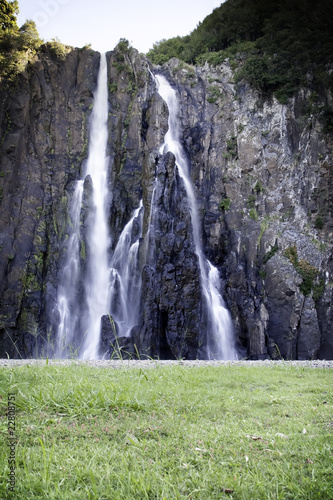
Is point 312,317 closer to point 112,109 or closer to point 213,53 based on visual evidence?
point 112,109

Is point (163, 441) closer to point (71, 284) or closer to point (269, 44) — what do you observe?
point (71, 284)

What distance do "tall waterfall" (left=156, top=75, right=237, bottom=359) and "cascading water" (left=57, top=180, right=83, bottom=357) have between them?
7.37 m

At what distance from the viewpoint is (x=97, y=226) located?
76.0 ft

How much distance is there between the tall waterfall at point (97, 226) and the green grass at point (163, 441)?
46.9ft

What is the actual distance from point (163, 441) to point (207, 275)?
1822 cm

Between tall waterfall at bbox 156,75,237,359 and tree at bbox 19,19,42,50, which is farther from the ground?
tree at bbox 19,19,42,50

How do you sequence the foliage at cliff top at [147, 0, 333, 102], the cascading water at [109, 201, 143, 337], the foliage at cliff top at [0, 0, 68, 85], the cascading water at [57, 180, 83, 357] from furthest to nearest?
the foliage at cliff top at [147, 0, 333, 102] → the foliage at cliff top at [0, 0, 68, 85] → the cascading water at [57, 180, 83, 357] → the cascading water at [109, 201, 143, 337]

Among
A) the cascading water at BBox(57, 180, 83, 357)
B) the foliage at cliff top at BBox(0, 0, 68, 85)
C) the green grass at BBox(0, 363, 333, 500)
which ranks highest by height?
the foliage at cliff top at BBox(0, 0, 68, 85)

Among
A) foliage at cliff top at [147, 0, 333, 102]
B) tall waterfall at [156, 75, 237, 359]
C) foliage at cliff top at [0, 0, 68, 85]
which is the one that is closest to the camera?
tall waterfall at [156, 75, 237, 359]

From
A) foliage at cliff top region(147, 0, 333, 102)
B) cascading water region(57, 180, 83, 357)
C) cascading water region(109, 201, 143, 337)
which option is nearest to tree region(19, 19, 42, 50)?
foliage at cliff top region(147, 0, 333, 102)

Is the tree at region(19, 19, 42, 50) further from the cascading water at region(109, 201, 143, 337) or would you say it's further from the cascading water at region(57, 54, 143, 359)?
the cascading water at region(109, 201, 143, 337)

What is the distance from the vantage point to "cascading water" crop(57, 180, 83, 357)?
20391 mm

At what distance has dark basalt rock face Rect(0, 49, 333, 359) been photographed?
62.8ft

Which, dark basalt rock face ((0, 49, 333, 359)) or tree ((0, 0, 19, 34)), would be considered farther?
tree ((0, 0, 19, 34))
